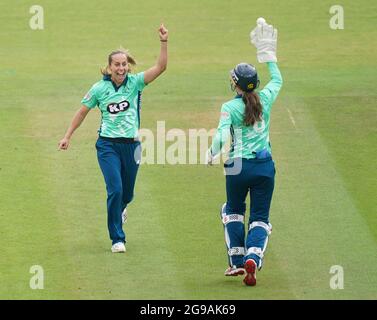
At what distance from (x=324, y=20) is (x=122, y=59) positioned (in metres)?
10.00

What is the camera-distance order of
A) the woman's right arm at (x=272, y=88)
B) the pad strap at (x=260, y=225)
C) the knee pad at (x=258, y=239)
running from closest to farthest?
the knee pad at (x=258, y=239) < the pad strap at (x=260, y=225) < the woman's right arm at (x=272, y=88)

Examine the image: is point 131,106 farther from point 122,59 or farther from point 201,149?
point 201,149

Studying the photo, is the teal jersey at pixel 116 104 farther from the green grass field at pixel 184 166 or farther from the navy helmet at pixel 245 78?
the navy helmet at pixel 245 78

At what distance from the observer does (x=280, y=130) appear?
63.3ft

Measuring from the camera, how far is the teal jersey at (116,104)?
1496 centimetres

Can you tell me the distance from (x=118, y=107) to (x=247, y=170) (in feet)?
6.04

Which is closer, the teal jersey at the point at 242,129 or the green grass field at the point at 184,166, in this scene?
the teal jersey at the point at 242,129

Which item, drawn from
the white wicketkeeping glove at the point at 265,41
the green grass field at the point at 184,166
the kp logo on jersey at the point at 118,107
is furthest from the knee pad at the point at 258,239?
the kp logo on jersey at the point at 118,107

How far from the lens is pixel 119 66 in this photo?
14898 mm

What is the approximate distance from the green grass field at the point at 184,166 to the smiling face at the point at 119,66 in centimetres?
177

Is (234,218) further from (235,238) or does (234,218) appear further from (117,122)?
(117,122)

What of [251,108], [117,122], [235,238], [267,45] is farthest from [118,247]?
[267,45]
